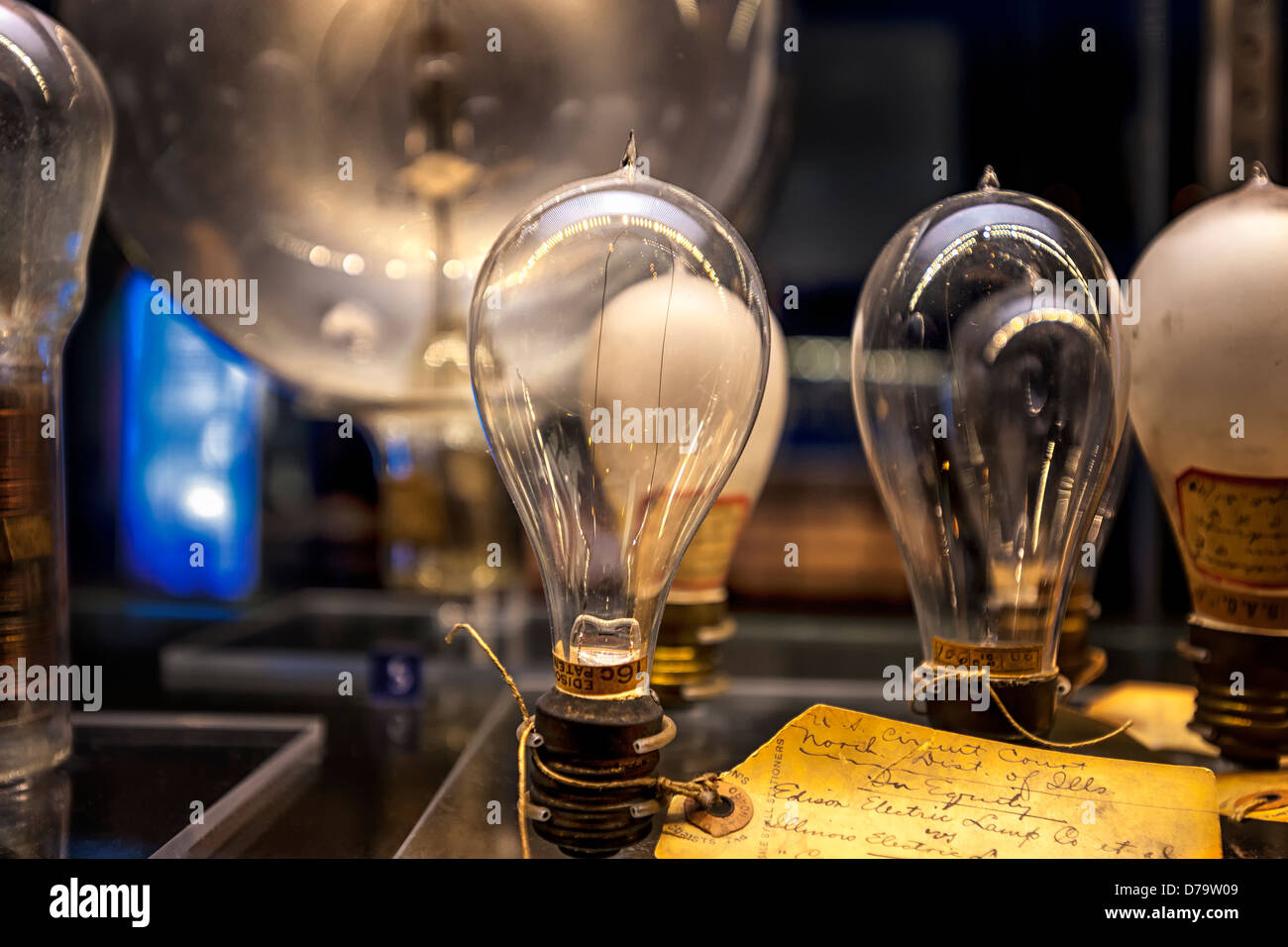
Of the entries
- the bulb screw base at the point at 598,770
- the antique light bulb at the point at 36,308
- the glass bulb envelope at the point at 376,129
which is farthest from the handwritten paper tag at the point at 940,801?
the glass bulb envelope at the point at 376,129

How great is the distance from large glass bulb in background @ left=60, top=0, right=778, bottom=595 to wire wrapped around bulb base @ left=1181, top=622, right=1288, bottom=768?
1.93 ft

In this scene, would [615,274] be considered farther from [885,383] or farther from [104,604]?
[104,604]

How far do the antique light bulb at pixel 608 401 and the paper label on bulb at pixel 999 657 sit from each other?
0.56 feet

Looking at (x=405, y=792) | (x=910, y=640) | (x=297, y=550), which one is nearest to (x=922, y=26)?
(x=910, y=640)

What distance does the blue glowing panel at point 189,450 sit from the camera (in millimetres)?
1559

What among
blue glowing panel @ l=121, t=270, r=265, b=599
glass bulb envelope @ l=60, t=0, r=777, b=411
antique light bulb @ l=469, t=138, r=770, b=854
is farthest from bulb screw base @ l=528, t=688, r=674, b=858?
blue glowing panel @ l=121, t=270, r=265, b=599

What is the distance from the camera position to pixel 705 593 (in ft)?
2.42

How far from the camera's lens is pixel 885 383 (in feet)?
1.88

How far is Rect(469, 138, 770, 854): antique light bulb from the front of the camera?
482 mm

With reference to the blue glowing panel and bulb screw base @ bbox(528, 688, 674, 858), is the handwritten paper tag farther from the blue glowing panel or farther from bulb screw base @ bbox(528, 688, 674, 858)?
the blue glowing panel

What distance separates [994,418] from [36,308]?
1.74 ft

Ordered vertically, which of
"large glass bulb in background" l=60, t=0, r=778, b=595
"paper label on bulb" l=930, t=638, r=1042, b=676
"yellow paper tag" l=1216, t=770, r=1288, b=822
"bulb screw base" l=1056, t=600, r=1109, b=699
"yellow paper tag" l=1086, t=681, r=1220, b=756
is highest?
"large glass bulb in background" l=60, t=0, r=778, b=595

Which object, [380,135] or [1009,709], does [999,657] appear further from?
[380,135]
